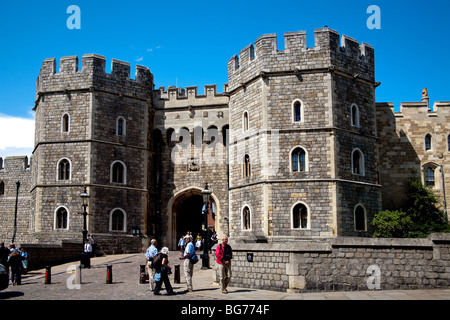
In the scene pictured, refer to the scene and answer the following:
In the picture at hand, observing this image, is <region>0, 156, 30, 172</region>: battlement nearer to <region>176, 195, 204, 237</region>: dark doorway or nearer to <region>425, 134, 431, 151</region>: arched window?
<region>176, 195, 204, 237</region>: dark doorway

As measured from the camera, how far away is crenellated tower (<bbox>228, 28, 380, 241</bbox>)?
22.4 m

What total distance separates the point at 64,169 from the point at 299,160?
12.2 meters

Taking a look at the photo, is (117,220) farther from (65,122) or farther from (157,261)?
(157,261)

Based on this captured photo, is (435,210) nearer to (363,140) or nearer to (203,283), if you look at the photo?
(363,140)

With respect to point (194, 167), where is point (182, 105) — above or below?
above

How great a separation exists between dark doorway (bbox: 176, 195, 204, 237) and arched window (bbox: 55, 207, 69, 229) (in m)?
6.63

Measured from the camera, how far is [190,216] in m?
31.7

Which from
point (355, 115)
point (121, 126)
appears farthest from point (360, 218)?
point (121, 126)

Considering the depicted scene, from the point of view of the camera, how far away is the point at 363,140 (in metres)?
24.1

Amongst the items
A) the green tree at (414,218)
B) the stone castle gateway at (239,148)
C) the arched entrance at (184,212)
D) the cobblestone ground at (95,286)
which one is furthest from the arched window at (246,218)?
the green tree at (414,218)

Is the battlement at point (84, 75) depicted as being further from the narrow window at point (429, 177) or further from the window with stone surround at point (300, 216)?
the narrow window at point (429, 177)

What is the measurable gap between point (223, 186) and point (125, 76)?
8.16 m

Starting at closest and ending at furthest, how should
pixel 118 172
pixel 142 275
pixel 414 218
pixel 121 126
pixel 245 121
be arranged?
pixel 142 275, pixel 245 121, pixel 414 218, pixel 118 172, pixel 121 126
